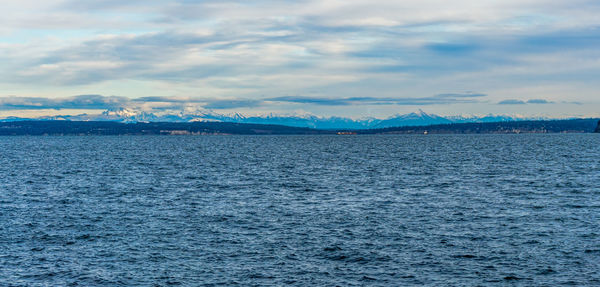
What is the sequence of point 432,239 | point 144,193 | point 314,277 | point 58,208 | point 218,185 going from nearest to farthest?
point 314,277 → point 432,239 → point 58,208 → point 144,193 → point 218,185

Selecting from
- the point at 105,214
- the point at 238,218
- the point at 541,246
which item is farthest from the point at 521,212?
the point at 105,214

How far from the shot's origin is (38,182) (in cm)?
7231

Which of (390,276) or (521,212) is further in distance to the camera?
(521,212)

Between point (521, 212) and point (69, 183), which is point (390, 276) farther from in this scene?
point (69, 183)

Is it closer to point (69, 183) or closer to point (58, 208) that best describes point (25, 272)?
point (58, 208)

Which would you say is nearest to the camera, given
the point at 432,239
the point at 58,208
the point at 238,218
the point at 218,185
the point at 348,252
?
the point at 348,252

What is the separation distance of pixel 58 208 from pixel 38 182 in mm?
25824

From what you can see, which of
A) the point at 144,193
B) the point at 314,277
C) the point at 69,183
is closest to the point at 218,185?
the point at 144,193

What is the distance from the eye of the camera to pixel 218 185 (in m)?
68.0

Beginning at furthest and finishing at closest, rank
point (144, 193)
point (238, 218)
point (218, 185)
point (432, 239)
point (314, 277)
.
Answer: point (218, 185) → point (144, 193) → point (238, 218) → point (432, 239) → point (314, 277)

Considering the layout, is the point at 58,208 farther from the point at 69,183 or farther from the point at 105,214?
the point at 69,183

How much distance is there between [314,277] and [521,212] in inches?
960

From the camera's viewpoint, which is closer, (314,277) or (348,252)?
(314,277)

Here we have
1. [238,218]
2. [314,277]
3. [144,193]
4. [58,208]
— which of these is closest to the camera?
[314,277]
